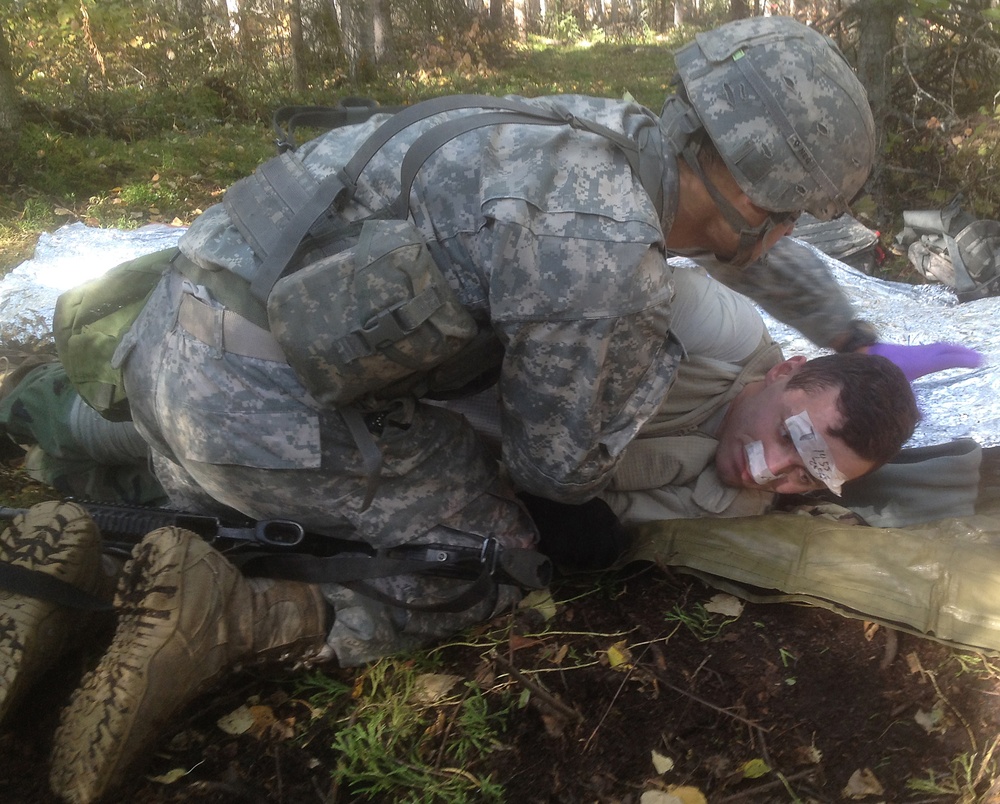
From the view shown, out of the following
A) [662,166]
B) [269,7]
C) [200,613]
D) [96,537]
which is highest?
[269,7]

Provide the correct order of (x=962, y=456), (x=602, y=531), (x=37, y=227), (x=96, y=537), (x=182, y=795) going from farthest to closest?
(x=37, y=227) < (x=962, y=456) < (x=602, y=531) < (x=96, y=537) < (x=182, y=795)

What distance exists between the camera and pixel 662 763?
2.04 meters

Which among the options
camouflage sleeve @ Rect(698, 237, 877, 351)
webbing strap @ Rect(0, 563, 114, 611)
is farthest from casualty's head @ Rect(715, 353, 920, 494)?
webbing strap @ Rect(0, 563, 114, 611)

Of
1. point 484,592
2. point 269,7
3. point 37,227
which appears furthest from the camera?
point 269,7

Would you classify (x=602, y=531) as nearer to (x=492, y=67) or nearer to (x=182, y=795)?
(x=182, y=795)

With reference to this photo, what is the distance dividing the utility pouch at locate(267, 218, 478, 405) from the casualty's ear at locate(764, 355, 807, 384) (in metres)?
1.39

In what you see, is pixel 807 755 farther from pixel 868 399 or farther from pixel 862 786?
pixel 868 399

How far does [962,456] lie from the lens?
2.97 m

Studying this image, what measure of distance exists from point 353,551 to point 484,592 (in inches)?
16.6

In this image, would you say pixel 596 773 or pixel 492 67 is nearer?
pixel 596 773

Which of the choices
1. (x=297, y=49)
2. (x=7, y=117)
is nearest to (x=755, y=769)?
(x=7, y=117)

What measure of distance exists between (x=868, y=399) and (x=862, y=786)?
112cm

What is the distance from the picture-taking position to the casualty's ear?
2.85 m

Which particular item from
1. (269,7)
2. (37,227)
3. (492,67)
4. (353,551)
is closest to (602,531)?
(353,551)
